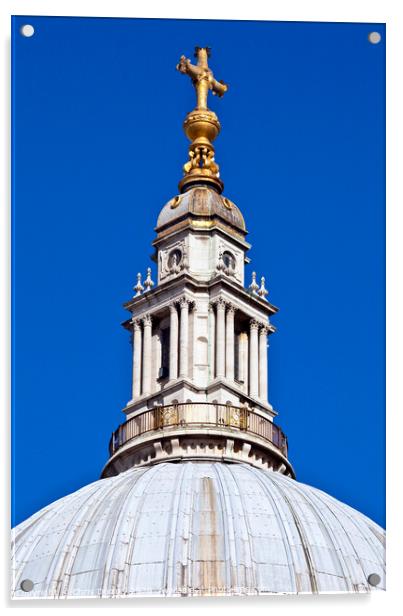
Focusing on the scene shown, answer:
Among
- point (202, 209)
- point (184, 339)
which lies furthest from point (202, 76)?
point (202, 209)

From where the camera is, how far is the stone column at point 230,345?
199 feet

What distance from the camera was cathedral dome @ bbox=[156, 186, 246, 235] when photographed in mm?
62969

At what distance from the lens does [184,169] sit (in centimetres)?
6397

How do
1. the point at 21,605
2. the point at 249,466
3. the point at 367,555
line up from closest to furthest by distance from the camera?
the point at 21,605
the point at 367,555
the point at 249,466

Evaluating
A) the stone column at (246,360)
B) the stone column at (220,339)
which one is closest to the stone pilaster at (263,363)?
the stone column at (246,360)

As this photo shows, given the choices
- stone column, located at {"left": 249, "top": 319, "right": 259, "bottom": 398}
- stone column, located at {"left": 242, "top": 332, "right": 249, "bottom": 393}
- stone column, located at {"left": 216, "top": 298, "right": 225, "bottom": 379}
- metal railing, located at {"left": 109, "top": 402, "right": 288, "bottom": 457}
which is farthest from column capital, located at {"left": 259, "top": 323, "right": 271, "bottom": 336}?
metal railing, located at {"left": 109, "top": 402, "right": 288, "bottom": 457}

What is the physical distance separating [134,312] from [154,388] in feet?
7.57

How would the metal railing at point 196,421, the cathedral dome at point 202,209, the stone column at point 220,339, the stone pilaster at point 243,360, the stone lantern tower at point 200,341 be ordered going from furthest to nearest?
the cathedral dome at point 202,209 → the stone pilaster at point 243,360 → the stone column at point 220,339 → the metal railing at point 196,421 → the stone lantern tower at point 200,341

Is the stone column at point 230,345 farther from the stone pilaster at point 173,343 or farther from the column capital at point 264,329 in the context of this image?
the stone pilaster at point 173,343

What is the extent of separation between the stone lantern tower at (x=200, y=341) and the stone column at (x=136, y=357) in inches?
1.0
